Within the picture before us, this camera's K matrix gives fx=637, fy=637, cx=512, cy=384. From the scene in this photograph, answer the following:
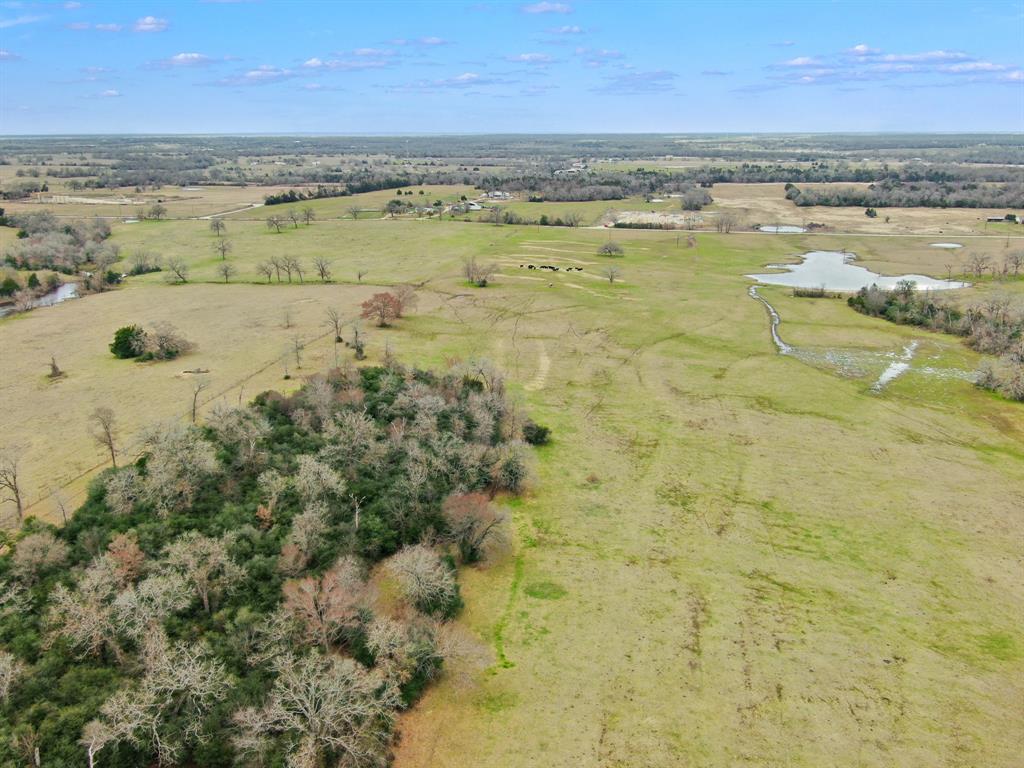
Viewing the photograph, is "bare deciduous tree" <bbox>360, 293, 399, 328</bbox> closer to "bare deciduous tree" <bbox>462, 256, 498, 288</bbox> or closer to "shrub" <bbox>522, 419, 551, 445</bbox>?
"bare deciduous tree" <bbox>462, 256, 498, 288</bbox>

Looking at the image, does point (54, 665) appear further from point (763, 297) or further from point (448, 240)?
point (448, 240)

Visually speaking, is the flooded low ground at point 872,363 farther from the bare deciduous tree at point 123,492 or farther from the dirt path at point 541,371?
the bare deciduous tree at point 123,492

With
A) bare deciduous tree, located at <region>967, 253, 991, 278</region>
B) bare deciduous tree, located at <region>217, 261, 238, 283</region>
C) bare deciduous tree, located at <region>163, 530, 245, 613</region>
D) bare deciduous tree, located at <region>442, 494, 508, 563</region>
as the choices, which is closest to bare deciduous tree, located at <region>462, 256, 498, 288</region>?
bare deciduous tree, located at <region>217, 261, 238, 283</region>

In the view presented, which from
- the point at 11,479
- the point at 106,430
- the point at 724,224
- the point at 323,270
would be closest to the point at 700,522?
the point at 106,430

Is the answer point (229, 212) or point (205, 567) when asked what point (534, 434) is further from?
point (229, 212)

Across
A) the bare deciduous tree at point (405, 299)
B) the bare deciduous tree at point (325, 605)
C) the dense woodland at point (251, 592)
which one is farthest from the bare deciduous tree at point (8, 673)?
the bare deciduous tree at point (405, 299)

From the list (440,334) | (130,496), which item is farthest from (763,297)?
(130,496)
